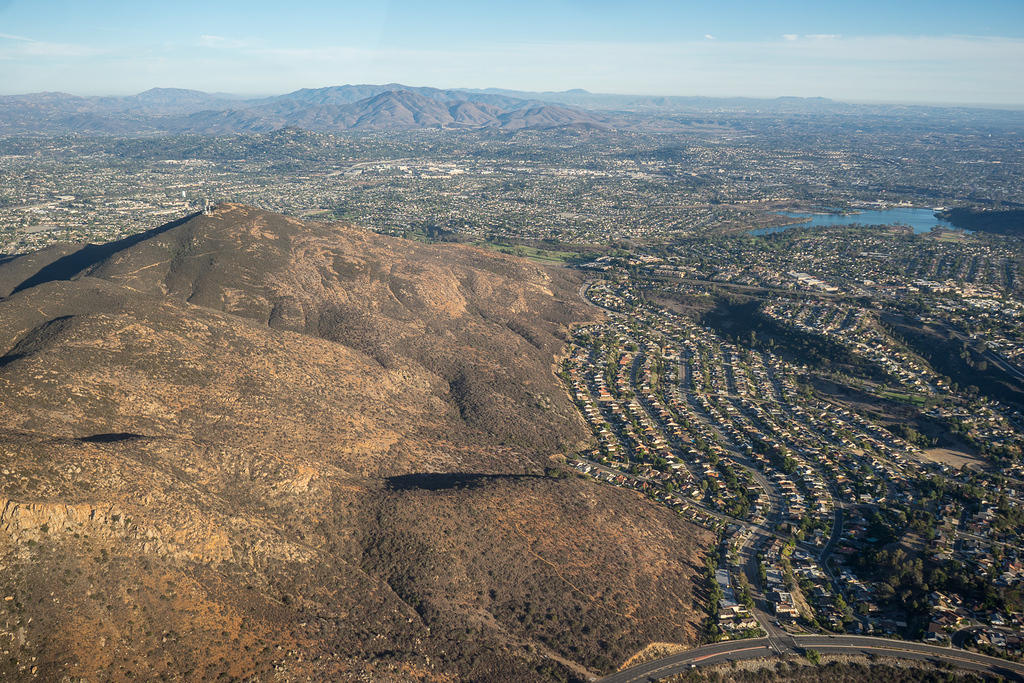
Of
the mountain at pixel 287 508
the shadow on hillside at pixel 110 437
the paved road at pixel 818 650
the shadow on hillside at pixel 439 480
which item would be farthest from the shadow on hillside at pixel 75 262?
the paved road at pixel 818 650

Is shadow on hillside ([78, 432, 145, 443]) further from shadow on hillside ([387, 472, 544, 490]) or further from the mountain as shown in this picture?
shadow on hillside ([387, 472, 544, 490])

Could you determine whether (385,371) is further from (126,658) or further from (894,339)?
(894,339)

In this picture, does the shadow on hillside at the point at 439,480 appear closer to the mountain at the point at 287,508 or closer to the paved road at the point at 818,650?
the mountain at the point at 287,508

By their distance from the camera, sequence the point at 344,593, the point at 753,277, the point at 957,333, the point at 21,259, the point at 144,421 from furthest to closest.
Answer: the point at 753,277 → the point at 957,333 → the point at 21,259 → the point at 144,421 → the point at 344,593

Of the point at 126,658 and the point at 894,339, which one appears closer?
the point at 126,658

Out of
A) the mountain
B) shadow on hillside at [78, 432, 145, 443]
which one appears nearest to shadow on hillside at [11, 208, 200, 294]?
the mountain

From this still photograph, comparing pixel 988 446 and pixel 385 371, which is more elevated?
pixel 385 371

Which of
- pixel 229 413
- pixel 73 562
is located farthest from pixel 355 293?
pixel 73 562
